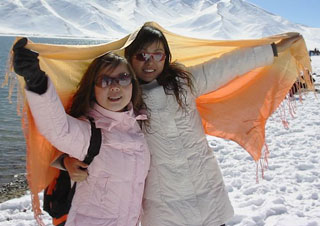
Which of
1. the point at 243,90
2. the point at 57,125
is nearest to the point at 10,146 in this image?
the point at 243,90

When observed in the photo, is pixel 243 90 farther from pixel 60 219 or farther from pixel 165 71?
pixel 60 219

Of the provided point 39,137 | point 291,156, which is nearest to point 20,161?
point 291,156

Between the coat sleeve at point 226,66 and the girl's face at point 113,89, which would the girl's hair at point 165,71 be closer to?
the coat sleeve at point 226,66

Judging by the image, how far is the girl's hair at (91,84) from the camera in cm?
223

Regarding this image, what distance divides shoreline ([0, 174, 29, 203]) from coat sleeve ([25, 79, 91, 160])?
4.09 meters

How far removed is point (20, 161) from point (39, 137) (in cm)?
617

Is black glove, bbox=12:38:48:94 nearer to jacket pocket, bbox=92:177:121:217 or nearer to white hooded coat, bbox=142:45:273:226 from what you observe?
jacket pocket, bbox=92:177:121:217

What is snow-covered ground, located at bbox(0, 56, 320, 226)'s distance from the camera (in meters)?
4.15

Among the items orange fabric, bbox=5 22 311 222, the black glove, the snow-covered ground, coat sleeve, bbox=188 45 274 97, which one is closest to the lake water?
the snow-covered ground

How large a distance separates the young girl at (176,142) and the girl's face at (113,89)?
0.24 metres

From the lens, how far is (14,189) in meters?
6.04

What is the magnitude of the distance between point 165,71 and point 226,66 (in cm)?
46

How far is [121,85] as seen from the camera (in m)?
2.19

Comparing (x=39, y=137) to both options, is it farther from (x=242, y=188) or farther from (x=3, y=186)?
(x=3, y=186)
